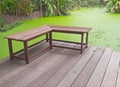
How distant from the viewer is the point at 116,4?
914cm

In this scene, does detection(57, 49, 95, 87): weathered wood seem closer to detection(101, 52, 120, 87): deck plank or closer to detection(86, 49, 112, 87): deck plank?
detection(86, 49, 112, 87): deck plank

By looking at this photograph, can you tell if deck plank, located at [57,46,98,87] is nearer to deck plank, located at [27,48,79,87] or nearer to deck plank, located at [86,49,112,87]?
deck plank, located at [27,48,79,87]

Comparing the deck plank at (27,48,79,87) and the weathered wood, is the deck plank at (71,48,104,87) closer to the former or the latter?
the weathered wood

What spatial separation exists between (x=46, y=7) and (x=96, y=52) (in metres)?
5.53

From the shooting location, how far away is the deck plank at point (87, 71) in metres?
2.36

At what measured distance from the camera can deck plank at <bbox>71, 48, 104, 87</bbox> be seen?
7.73 ft

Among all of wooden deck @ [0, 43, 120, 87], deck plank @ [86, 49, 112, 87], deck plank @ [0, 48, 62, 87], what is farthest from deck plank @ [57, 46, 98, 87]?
deck plank @ [0, 48, 62, 87]

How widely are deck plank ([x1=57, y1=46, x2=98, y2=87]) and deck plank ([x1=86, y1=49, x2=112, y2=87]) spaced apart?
0.79ft

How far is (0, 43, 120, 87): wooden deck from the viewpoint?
238cm

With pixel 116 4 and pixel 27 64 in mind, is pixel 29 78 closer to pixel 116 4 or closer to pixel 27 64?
pixel 27 64

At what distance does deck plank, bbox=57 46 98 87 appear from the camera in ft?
7.74

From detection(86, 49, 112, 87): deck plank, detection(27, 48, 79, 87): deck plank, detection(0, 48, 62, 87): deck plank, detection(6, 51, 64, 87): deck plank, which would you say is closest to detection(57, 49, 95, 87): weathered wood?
detection(27, 48, 79, 87): deck plank

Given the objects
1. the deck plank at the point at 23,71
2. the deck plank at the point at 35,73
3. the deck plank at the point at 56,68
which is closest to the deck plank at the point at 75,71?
the deck plank at the point at 56,68

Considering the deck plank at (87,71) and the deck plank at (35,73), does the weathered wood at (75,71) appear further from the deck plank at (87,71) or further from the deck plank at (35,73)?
the deck plank at (35,73)
